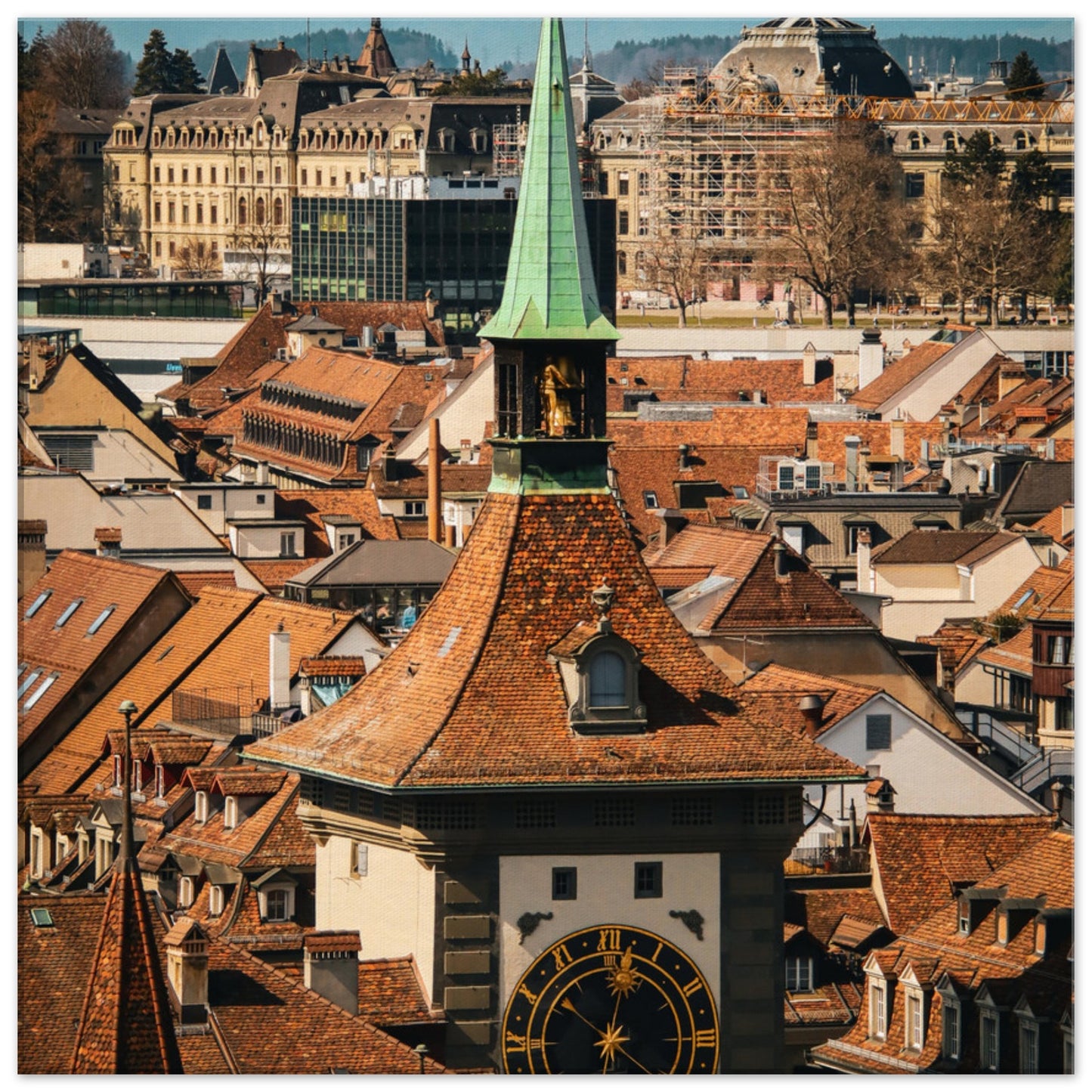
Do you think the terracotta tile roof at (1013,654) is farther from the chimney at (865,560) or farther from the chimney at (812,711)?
the chimney at (812,711)

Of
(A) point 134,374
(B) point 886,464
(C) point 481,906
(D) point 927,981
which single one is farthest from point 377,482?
(C) point 481,906

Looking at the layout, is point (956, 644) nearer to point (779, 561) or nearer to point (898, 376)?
point (779, 561)

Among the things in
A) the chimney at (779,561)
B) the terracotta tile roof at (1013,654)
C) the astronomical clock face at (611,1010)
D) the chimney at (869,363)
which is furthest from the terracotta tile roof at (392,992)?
the chimney at (869,363)

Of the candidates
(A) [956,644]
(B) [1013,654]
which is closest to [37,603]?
(B) [1013,654]

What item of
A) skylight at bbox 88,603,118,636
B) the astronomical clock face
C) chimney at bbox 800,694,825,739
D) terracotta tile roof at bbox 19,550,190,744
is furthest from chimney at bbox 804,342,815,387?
the astronomical clock face

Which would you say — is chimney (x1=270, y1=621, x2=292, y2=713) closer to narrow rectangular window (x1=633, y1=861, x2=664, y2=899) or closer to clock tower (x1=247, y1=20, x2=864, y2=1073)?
clock tower (x1=247, y1=20, x2=864, y2=1073)

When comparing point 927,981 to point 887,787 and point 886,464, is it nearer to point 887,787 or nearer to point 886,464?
point 887,787
